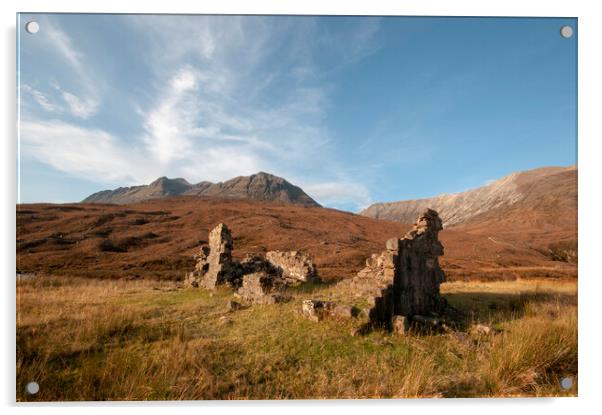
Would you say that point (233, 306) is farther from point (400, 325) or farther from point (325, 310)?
point (400, 325)

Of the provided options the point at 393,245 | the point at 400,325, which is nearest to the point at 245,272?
the point at 393,245

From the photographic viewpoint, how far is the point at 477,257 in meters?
36.9

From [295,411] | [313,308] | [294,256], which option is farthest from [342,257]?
[295,411]

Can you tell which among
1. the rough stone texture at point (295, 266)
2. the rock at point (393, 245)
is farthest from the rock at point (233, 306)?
the rough stone texture at point (295, 266)

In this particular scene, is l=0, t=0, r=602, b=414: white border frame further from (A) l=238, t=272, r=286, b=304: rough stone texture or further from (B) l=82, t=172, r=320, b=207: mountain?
(B) l=82, t=172, r=320, b=207: mountain

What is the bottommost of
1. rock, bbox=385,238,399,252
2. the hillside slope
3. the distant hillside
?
the hillside slope

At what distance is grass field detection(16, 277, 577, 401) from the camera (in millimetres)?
4434

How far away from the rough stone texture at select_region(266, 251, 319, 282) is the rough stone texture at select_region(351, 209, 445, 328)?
5.45 meters

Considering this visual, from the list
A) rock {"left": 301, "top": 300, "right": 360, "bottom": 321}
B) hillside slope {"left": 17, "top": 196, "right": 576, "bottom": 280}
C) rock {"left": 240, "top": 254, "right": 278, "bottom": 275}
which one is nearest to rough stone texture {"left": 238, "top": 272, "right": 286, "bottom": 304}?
rock {"left": 301, "top": 300, "right": 360, "bottom": 321}

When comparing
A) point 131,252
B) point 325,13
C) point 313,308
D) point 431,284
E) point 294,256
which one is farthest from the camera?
point 131,252

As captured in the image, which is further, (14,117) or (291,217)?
(291,217)

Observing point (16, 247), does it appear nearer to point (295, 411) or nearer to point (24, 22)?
point (24, 22)

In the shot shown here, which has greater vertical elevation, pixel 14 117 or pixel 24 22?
pixel 24 22

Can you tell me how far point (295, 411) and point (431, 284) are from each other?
18.6 feet
